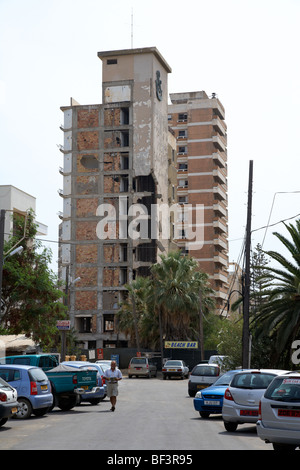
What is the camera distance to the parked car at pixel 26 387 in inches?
861

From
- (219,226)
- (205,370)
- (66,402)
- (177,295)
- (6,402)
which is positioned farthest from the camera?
(219,226)

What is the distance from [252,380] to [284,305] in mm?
14244

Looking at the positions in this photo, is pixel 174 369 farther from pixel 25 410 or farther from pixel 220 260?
pixel 220 260

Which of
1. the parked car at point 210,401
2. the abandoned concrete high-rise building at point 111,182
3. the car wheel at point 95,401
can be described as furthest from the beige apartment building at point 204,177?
the parked car at point 210,401

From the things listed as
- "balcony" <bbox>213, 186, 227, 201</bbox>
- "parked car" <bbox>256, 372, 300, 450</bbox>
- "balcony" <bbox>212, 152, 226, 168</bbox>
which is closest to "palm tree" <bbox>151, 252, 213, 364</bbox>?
"balcony" <bbox>213, 186, 227, 201</bbox>

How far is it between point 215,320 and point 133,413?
187ft

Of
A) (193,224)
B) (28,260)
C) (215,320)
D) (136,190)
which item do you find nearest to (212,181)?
(193,224)

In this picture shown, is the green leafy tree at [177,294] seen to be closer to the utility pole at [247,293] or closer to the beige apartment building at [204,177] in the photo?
the utility pole at [247,293]

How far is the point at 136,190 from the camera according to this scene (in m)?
92.4

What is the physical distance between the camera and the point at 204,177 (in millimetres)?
111375

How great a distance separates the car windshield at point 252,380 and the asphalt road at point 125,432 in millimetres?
1150

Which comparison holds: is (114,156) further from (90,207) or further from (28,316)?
(28,316)

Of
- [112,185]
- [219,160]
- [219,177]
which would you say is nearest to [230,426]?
[112,185]

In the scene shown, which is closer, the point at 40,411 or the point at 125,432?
the point at 125,432
